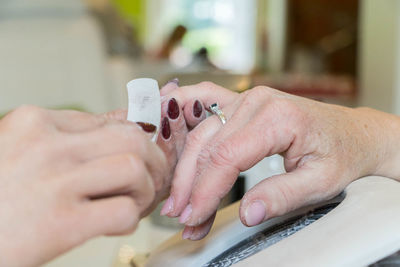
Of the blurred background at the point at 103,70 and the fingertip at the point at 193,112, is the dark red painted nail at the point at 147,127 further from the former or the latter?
the blurred background at the point at 103,70

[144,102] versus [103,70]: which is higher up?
[144,102]

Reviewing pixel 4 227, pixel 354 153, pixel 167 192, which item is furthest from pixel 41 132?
pixel 354 153

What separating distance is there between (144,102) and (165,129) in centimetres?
4

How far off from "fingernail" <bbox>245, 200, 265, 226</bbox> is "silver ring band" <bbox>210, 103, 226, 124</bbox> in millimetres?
88

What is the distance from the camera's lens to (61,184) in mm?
304

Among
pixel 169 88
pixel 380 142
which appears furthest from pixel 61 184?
pixel 380 142

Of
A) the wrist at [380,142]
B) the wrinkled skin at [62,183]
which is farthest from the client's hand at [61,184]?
the wrist at [380,142]

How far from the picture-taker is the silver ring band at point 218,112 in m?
0.46

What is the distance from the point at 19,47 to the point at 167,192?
1482 mm

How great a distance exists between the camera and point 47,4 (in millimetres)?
1943

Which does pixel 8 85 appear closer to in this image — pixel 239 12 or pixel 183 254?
pixel 183 254

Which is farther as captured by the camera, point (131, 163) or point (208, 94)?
point (208, 94)

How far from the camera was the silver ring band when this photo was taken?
46 centimetres

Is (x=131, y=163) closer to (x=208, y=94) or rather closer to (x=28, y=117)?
(x=28, y=117)
